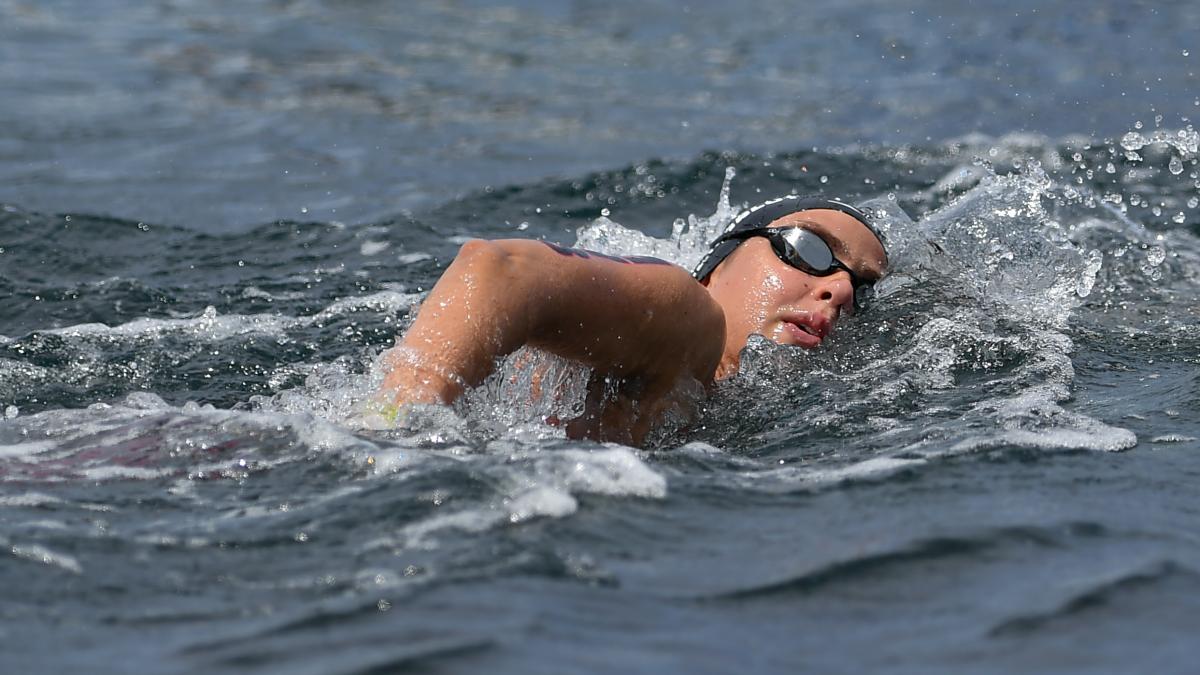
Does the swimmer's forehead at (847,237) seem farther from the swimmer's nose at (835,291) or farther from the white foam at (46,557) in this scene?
the white foam at (46,557)

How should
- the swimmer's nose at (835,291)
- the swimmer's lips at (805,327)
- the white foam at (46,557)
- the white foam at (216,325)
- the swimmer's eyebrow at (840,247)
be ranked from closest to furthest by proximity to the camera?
1. the white foam at (46,557)
2. the swimmer's lips at (805,327)
3. the swimmer's nose at (835,291)
4. the swimmer's eyebrow at (840,247)
5. the white foam at (216,325)

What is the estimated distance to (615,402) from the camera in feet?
15.0

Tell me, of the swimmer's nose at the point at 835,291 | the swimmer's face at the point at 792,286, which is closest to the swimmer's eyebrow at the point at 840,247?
the swimmer's face at the point at 792,286

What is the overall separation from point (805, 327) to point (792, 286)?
17cm

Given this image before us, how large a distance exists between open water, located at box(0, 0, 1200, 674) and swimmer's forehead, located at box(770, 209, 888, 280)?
0.26 metres

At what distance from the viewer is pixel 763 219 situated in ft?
18.8

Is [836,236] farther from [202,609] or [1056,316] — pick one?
[202,609]

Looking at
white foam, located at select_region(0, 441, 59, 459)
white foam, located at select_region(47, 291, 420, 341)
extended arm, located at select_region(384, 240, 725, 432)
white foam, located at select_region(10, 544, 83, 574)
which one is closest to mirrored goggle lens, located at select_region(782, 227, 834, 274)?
extended arm, located at select_region(384, 240, 725, 432)

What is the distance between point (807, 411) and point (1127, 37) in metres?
10.7

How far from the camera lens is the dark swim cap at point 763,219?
571cm

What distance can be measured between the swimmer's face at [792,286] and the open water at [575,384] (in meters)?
0.13

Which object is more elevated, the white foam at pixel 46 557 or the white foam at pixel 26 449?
the white foam at pixel 26 449

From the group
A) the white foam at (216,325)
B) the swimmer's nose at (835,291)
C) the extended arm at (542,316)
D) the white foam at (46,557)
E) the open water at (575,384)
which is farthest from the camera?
the white foam at (216,325)

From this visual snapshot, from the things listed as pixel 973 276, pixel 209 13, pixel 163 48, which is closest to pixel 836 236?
pixel 973 276
